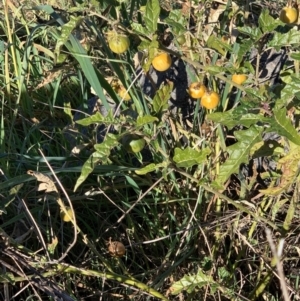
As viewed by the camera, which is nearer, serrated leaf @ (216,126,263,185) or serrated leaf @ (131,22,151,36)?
serrated leaf @ (216,126,263,185)

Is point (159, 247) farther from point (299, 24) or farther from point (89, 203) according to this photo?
point (299, 24)

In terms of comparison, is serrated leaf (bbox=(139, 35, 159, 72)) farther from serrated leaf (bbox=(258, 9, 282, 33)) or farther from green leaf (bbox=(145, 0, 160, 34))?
serrated leaf (bbox=(258, 9, 282, 33))

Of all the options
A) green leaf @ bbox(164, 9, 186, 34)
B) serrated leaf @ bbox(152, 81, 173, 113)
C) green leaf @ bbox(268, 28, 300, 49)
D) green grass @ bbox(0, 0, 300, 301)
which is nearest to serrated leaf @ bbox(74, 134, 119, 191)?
green grass @ bbox(0, 0, 300, 301)

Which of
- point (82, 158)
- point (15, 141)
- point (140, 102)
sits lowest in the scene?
point (15, 141)

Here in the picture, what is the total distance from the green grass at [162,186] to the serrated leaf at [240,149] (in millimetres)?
49

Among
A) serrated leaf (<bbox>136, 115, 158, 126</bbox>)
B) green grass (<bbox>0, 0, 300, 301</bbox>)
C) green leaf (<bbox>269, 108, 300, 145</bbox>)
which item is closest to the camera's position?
green leaf (<bbox>269, 108, 300, 145</bbox>)

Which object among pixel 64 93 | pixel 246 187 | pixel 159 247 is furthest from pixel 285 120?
pixel 64 93

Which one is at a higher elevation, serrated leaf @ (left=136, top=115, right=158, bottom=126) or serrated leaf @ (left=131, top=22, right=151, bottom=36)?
serrated leaf @ (left=131, top=22, right=151, bottom=36)

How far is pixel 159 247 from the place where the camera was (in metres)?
1.70

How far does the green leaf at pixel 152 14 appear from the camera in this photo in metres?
1.21

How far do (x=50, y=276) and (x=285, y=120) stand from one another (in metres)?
0.68

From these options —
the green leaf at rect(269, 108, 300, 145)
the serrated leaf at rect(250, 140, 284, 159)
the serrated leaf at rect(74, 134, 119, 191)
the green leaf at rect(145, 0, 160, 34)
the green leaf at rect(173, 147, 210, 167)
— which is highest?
the green leaf at rect(145, 0, 160, 34)

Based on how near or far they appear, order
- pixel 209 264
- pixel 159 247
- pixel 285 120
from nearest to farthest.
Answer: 1. pixel 285 120
2. pixel 209 264
3. pixel 159 247

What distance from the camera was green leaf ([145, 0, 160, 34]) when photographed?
3.96 feet
